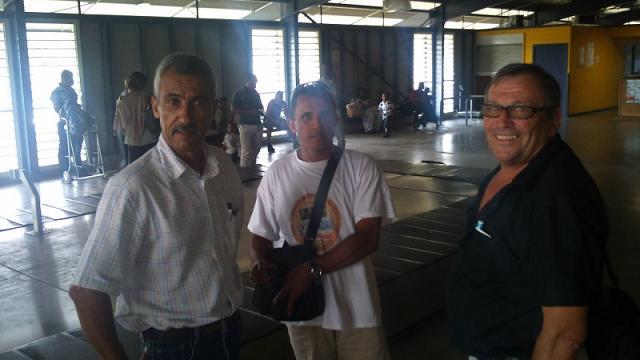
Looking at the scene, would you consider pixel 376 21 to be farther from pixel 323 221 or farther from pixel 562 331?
pixel 562 331

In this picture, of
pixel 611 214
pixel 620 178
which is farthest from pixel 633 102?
pixel 611 214

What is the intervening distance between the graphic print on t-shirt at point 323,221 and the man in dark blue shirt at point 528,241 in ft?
1.84

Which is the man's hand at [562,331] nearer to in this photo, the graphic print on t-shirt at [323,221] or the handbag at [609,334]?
the handbag at [609,334]

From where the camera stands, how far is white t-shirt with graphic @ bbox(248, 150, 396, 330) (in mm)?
2207

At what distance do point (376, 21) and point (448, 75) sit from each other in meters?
4.16

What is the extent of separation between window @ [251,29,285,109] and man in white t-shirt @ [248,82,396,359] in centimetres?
1234

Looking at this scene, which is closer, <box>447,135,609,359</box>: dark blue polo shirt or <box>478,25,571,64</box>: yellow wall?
<box>447,135,609,359</box>: dark blue polo shirt

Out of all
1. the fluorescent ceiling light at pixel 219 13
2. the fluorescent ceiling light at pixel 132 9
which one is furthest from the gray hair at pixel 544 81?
the fluorescent ceiling light at pixel 219 13

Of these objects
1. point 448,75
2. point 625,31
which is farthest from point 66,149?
point 625,31

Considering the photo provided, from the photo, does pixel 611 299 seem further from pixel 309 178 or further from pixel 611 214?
pixel 611 214

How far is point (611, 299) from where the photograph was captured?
1521 mm

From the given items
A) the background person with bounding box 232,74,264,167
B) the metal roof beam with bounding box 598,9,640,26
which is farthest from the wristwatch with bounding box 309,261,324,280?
the metal roof beam with bounding box 598,9,640,26

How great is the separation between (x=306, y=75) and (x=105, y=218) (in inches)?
570

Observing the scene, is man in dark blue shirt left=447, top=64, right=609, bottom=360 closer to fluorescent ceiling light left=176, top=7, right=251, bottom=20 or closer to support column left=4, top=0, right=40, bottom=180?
support column left=4, top=0, right=40, bottom=180
